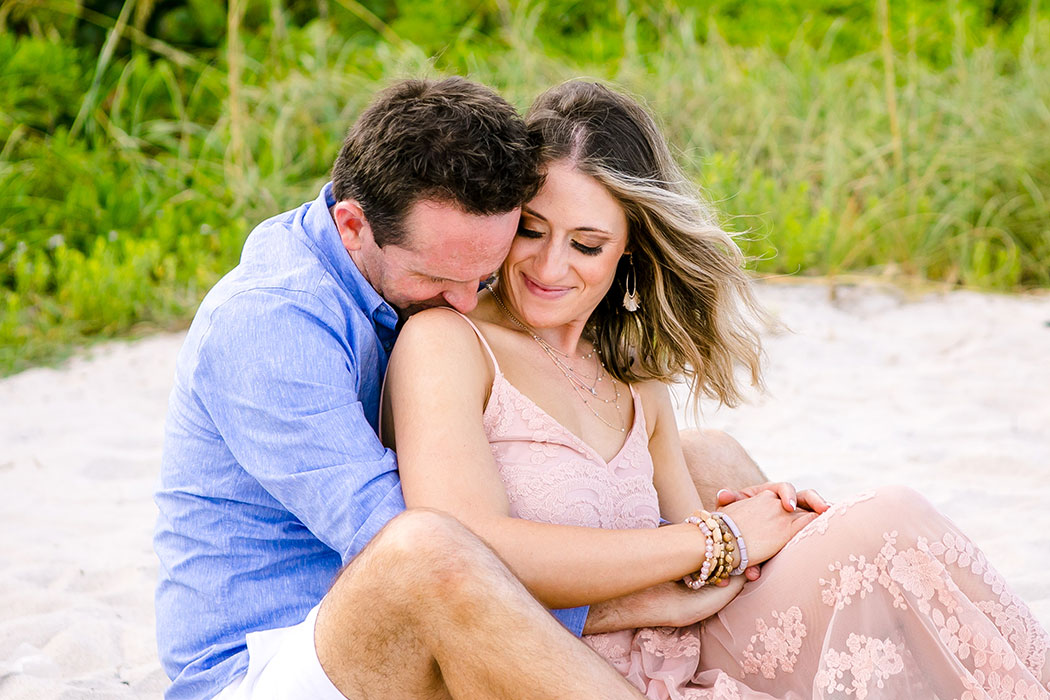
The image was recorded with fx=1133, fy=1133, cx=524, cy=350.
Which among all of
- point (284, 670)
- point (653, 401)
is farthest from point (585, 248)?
point (284, 670)

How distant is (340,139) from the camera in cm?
675

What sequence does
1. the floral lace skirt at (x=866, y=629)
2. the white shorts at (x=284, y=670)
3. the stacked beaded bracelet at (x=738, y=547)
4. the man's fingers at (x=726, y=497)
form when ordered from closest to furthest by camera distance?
the white shorts at (x=284, y=670)
the floral lace skirt at (x=866, y=629)
the stacked beaded bracelet at (x=738, y=547)
the man's fingers at (x=726, y=497)

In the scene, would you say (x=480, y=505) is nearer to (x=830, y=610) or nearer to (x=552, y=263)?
(x=552, y=263)

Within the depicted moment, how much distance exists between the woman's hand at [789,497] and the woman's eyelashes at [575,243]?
26.9 inches

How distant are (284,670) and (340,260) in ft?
2.91

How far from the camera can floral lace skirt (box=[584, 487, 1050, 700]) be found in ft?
7.79

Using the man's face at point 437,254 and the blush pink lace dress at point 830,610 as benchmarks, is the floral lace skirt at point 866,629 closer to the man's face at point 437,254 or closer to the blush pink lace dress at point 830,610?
the blush pink lace dress at point 830,610

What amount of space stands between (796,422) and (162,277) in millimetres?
3339

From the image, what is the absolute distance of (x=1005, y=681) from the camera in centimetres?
236

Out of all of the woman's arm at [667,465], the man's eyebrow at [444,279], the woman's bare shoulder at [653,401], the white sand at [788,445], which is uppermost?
the man's eyebrow at [444,279]

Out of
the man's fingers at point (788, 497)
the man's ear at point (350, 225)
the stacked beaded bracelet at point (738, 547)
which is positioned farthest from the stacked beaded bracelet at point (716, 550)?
the man's ear at point (350, 225)

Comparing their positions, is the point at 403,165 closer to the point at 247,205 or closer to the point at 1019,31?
the point at 247,205

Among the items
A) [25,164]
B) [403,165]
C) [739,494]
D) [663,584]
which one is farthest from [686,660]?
[25,164]
